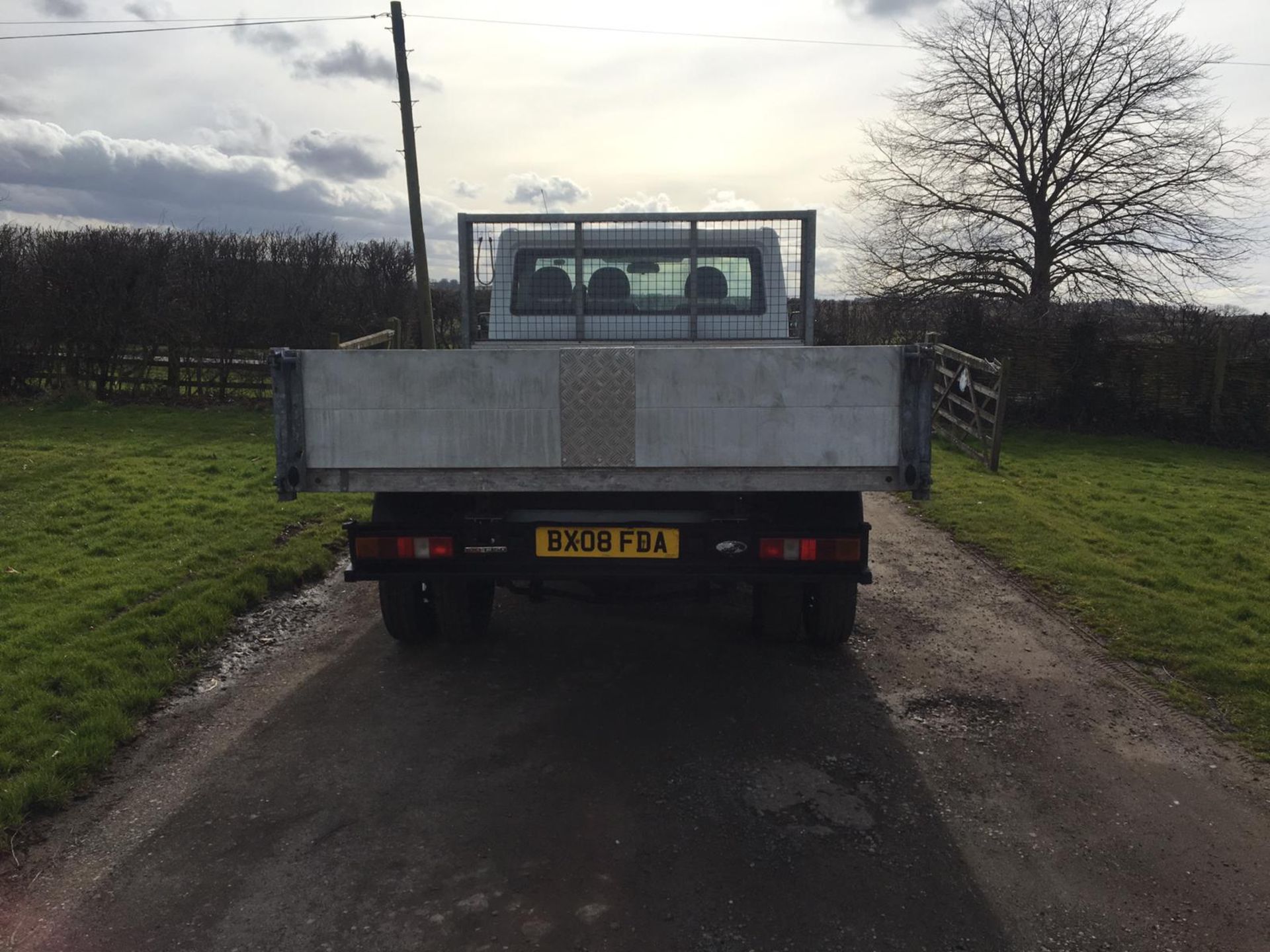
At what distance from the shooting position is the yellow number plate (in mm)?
4258

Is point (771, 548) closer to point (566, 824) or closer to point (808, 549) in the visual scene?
point (808, 549)

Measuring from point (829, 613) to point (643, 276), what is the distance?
323cm

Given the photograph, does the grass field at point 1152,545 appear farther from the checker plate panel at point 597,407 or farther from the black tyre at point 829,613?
the checker plate panel at point 597,407

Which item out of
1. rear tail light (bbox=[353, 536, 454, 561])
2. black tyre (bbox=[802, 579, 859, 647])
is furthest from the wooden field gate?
rear tail light (bbox=[353, 536, 454, 561])

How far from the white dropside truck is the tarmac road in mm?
603

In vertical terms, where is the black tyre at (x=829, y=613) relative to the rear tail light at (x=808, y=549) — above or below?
below

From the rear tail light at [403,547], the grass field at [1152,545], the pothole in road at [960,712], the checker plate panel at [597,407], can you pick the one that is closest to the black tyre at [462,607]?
the rear tail light at [403,547]

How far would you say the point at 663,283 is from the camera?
6.99 metres

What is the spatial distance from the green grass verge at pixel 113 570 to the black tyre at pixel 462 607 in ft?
4.37

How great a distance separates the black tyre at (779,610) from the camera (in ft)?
16.2

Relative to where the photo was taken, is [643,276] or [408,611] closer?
[408,611]

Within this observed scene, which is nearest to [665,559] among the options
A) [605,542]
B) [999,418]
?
[605,542]

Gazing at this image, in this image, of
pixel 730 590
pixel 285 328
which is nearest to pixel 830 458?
pixel 730 590

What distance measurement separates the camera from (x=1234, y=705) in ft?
14.8
